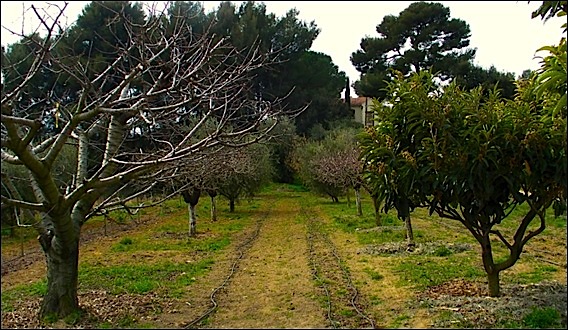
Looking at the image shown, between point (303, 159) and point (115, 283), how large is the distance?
25.1 m

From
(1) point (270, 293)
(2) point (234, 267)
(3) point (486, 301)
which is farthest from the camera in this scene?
(2) point (234, 267)

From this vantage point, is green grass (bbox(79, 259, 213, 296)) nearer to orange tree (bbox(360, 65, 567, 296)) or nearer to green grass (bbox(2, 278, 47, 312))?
green grass (bbox(2, 278, 47, 312))

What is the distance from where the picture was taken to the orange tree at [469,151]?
7297 mm

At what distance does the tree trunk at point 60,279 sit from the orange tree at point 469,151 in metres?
4.40

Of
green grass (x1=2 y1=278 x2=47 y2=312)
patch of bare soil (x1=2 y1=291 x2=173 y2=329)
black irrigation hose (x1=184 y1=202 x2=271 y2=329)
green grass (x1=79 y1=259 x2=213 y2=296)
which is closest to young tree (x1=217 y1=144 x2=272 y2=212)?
black irrigation hose (x1=184 y1=202 x2=271 y2=329)

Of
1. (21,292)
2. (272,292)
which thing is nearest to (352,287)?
(272,292)

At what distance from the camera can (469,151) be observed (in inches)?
293

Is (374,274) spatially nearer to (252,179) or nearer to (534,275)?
(534,275)

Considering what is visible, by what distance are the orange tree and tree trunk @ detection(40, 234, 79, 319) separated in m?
4.40

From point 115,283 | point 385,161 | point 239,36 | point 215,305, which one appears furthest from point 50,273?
point 239,36

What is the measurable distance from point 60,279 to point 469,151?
5473 mm

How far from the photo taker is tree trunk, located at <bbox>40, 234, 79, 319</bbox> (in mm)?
7406

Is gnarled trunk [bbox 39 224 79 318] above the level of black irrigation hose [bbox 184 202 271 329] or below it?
above

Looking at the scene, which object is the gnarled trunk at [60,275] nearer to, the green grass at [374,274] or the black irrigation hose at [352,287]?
the black irrigation hose at [352,287]
